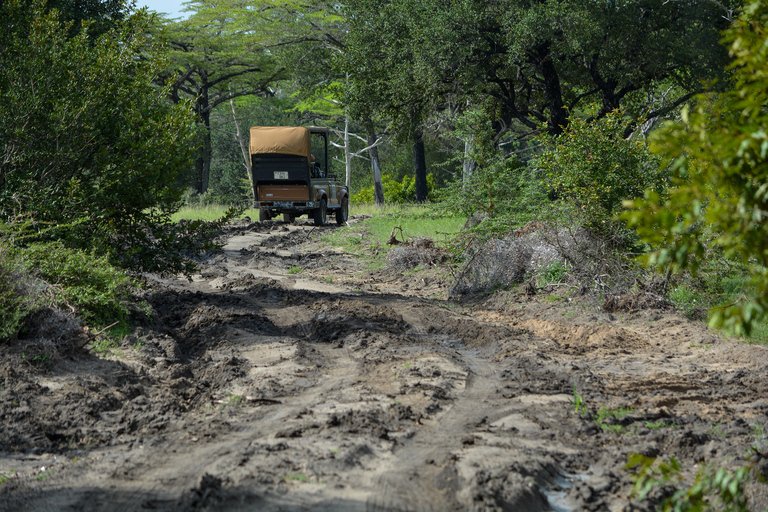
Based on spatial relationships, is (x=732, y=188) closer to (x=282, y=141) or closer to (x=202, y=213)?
(x=282, y=141)

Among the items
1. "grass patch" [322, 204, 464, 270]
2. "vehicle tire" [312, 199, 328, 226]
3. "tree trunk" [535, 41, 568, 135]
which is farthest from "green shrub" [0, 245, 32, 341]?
"vehicle tire" [312, 199, 328, 226]

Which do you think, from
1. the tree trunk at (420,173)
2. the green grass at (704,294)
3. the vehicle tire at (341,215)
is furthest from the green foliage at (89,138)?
the tree trunk at (420,173)

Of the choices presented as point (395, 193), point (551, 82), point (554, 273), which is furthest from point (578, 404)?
point (395, 193)

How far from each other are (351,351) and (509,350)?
1.69 m

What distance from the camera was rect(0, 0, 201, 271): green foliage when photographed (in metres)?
8.03

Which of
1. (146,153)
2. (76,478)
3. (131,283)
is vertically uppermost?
(146,153)

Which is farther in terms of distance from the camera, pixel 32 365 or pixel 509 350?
pixel 509 350

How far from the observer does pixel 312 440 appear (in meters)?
4.32

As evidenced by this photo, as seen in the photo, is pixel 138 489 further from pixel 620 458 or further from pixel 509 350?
pixel 509 350

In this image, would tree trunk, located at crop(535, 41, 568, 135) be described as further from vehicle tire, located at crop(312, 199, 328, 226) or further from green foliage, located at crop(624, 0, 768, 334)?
green foliage, located at crop(624, 0, 768, 334)

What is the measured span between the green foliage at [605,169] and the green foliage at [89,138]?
222 inches

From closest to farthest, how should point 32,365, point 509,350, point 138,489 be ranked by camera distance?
point 138,489 → point 32,365 → point 509,350

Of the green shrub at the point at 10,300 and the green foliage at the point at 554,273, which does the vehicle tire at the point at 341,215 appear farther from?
the green shrub at the point at 10,300

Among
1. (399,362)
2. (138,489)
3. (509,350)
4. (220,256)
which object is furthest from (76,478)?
(220,256)
